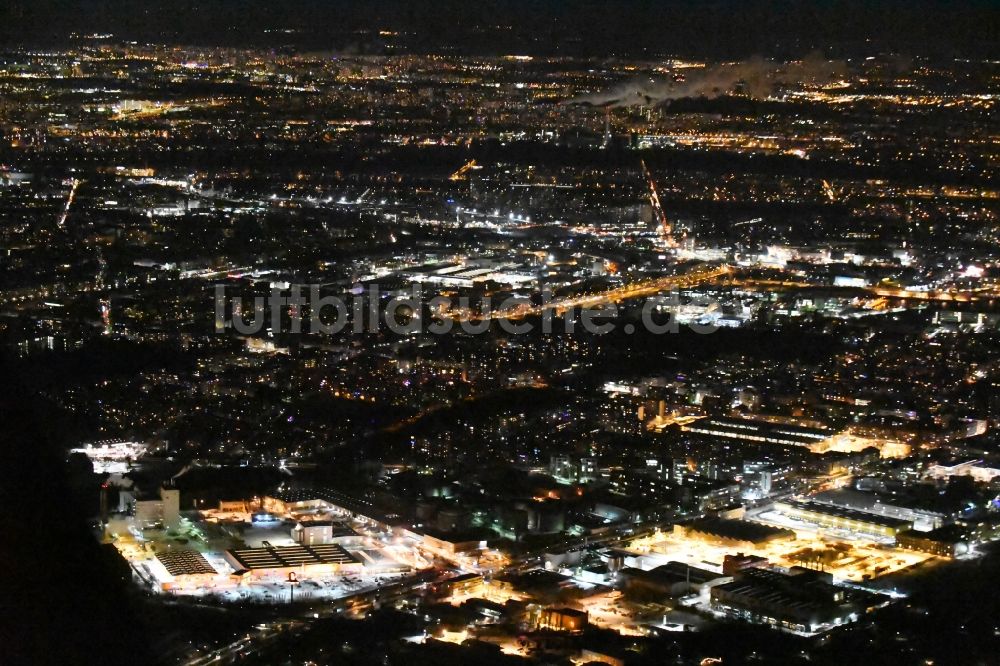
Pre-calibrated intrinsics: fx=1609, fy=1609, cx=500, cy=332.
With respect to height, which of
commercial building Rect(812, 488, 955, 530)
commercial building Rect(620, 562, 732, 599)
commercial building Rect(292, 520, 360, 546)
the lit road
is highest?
commercial building Rect(620, 562, 732, 599)

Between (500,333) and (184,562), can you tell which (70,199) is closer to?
(500,333)

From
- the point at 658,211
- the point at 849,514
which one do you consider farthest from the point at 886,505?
the point at 658,211

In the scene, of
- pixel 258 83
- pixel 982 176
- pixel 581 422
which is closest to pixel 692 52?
pixel 982 176

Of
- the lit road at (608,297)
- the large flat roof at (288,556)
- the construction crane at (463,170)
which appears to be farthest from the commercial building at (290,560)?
the construction crane at (463,170)

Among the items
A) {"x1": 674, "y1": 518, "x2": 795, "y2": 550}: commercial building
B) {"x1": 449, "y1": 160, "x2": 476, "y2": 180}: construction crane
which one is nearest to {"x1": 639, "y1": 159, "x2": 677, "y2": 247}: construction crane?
{"x1": 449, "y1": 160, "x2": 476, "y2": 180}: construction crane

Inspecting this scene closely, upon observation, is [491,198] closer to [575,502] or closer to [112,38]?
[112,38]

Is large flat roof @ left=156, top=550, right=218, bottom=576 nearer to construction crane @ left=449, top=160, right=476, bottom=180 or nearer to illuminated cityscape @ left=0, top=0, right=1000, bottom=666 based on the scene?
illuminated cityscape @ left=0, top=0, right=1000, bottom=666

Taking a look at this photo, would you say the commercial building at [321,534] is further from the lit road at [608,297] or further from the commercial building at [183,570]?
the lit road at [608,297]

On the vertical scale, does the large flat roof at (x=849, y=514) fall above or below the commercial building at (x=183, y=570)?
below
